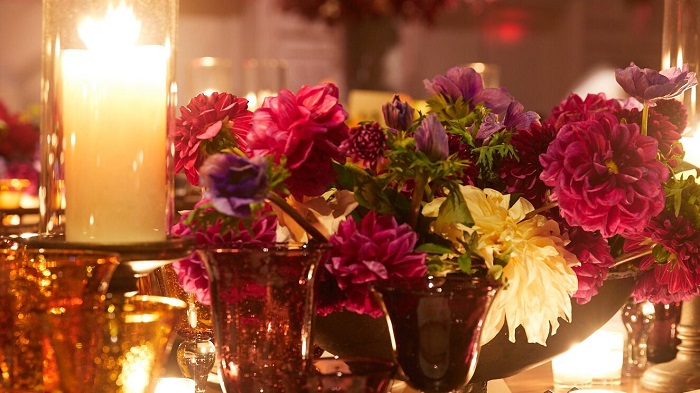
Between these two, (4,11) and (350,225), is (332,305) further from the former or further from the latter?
(4,11)

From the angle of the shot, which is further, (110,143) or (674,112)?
(674,112)

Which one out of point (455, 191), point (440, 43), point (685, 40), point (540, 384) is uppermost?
point (440, 43)

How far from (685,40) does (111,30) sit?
2.51ft

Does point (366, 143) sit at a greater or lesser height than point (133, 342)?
greater

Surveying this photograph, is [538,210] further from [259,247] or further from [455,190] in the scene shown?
[259,247]

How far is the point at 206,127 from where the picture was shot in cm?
79

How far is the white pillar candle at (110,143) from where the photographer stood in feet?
2.11

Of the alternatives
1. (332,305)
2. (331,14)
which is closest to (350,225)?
(332,305)

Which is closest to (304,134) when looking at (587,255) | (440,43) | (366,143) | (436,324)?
(366,143)

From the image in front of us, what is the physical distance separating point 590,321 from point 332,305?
250 mm

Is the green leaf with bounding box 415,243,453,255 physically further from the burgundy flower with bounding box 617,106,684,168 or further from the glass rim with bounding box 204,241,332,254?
the burgundy flower with bounding box 617,106,684,168

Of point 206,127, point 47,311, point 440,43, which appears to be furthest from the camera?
point 440,43

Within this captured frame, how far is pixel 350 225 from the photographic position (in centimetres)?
69

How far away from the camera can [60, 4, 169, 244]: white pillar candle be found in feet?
2.11
